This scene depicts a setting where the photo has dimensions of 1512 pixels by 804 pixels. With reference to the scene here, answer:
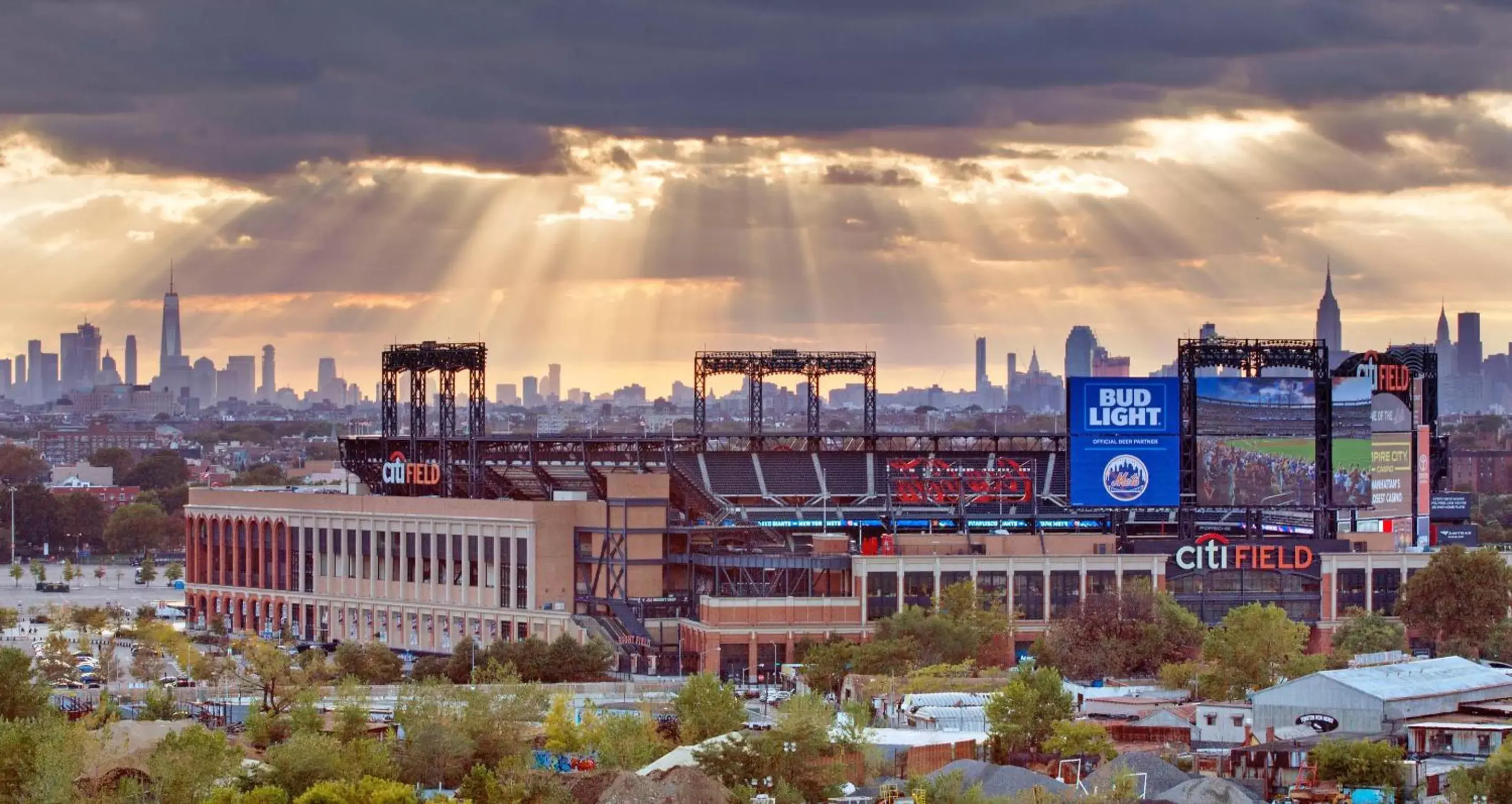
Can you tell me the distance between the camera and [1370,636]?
135625 millimetres

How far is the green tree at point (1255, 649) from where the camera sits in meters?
116

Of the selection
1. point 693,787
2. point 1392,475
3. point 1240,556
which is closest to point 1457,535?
point 1392,475

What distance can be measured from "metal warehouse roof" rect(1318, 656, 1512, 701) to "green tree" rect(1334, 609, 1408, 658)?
20126 millimetres

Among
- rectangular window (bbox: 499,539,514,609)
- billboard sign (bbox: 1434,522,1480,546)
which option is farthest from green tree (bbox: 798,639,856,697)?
billboard sign (bbox: 1434,522,1480,546)

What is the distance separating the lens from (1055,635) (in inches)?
5364

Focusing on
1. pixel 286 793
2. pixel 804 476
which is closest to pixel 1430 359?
pixel 804 476

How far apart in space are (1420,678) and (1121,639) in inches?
1182

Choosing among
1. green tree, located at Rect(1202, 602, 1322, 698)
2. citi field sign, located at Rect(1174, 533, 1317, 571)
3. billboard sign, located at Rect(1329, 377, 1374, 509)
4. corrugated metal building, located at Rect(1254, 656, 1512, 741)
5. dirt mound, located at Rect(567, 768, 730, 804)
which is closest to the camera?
dirt mound, located at Rect(567, 768, 730, 804)

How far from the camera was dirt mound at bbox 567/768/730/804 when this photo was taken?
8550cm

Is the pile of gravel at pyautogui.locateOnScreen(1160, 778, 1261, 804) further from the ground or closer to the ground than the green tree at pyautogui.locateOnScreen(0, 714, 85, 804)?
closer to the ground

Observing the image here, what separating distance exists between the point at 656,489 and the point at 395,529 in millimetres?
19641

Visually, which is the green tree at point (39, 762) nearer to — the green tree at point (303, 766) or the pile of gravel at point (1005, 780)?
the green tree at point (303, 766)

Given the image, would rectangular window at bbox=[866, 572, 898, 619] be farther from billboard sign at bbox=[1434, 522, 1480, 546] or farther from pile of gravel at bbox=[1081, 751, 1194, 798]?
pile of gravel at bbox=[1081, 751, 1194, 798]

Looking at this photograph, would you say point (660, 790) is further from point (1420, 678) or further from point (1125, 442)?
point (1125, 442)
